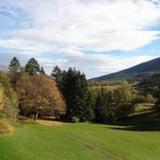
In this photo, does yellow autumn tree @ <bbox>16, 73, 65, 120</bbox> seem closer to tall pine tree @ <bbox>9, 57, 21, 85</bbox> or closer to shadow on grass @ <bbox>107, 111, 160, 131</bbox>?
tall pine tree @ <bbox>9, 57, 21, 85</bbox>

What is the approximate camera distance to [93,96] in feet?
432

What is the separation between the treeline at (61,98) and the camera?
111 meters

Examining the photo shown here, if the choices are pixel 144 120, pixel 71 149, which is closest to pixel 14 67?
pixel 144 120

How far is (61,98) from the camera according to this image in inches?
4579

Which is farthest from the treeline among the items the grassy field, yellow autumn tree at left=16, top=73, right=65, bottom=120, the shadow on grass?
the grassy field

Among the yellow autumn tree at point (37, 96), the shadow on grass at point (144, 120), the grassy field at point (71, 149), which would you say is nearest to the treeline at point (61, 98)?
the yellow autumn tree at point (37, 96)

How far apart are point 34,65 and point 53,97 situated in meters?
35.2

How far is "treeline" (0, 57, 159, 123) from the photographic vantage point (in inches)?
4360

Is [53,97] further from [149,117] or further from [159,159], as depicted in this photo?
[159,159]

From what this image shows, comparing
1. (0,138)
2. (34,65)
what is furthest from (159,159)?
(34,65)

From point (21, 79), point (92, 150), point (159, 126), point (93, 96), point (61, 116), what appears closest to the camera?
point (92, 150)

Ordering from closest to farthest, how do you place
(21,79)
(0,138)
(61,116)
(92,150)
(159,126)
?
(0,138) → (92,150) → (159,126) → (21,79) → (61,116)

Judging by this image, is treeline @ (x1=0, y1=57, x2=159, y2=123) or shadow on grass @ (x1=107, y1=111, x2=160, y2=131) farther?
shadow on grass @ (x1=107, y1=111, x2=160, y2=131)

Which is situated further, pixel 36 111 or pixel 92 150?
pixel 36 111
